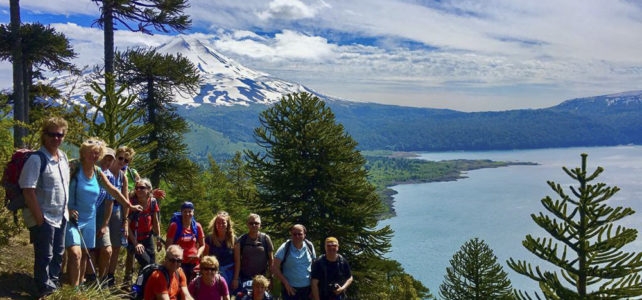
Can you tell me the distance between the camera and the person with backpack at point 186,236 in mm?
6367

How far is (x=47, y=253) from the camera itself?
475cm

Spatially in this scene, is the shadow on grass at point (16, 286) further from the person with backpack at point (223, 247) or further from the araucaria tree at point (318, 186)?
the araucaria tree at point (318, 186)

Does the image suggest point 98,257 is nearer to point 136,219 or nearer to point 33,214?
point 136,219

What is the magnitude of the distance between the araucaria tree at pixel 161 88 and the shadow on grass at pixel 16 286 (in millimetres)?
12795

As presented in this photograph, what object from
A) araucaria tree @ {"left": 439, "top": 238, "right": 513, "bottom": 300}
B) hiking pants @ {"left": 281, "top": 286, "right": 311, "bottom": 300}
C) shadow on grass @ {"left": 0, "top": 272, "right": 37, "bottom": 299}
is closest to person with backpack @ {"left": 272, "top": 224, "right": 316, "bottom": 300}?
hiking pants @ {"left": 281, "top": 286, "right": 311, "bottom": 300}

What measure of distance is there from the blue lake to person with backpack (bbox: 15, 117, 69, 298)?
4950 cm

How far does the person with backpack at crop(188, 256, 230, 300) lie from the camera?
221 inches

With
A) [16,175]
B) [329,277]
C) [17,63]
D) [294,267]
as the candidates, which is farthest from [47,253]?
[17,63]

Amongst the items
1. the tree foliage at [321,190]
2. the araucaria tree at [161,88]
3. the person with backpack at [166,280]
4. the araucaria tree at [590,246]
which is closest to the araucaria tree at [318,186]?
the tree foliage at [321,190]

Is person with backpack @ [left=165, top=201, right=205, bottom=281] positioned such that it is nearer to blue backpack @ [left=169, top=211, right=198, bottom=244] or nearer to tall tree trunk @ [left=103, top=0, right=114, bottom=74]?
blue backpack @ [left=169, top=211, right=198, bottom=244]

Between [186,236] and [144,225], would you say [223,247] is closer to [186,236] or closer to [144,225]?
[186,236]

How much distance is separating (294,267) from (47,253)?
10.6ft

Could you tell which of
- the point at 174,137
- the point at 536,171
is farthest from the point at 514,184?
the point at 174,137

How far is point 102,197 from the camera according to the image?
18.8ft
